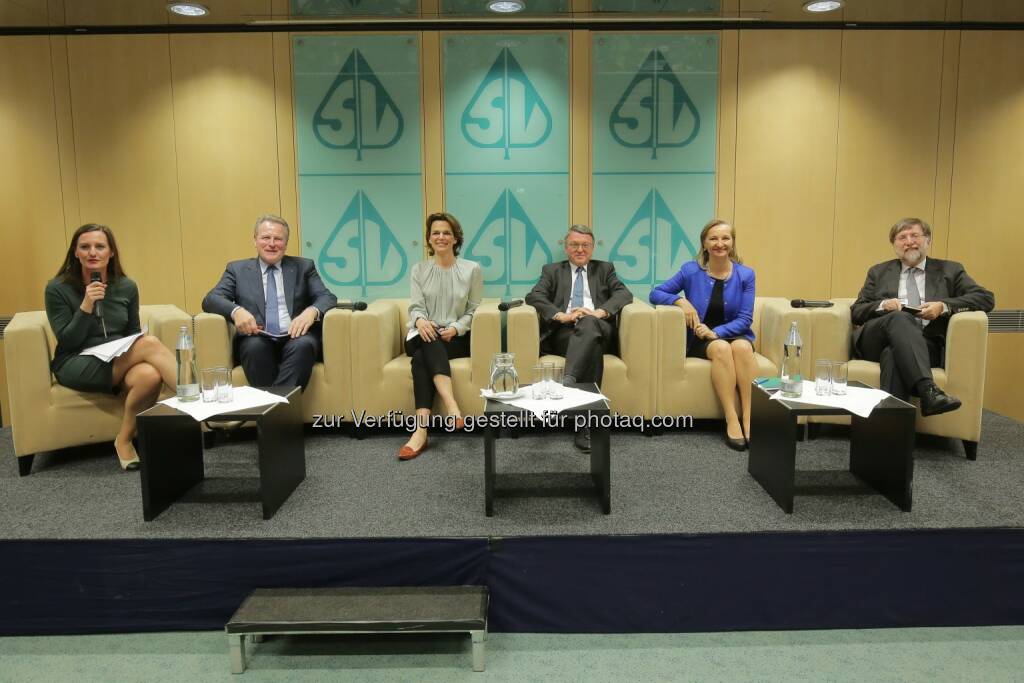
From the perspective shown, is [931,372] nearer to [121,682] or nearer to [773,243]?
[773,243]

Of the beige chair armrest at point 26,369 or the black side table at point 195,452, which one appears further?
the beige chair armrest at point 26,369

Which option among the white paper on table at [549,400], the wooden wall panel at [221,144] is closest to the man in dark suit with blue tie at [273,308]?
the wooden wall panel at [221,144]

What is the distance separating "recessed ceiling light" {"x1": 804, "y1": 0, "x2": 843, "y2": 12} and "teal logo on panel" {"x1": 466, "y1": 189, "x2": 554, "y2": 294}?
2294mm

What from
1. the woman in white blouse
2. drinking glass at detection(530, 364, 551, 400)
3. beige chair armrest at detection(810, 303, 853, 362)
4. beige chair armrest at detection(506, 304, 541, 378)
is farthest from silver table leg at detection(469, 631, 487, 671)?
beige chair armrest at detection(810, 303, 853, 362)

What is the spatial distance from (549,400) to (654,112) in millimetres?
2712

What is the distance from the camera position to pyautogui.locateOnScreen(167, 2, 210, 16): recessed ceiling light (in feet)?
14.8

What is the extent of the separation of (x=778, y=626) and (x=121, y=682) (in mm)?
2231

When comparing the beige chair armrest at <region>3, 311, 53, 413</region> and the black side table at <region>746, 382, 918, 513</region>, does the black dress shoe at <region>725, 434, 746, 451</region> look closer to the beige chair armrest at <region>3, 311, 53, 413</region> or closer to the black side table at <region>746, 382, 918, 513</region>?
the black side table at <region>746, 382, 918, 513</region>

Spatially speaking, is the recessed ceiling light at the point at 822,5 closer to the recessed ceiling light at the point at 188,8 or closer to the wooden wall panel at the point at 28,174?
the recessed ceiling light at the point at 188,8

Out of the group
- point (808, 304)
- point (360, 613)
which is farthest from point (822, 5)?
point (360, 613)

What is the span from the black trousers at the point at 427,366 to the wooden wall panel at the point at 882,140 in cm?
290

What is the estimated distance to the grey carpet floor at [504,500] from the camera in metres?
2.61

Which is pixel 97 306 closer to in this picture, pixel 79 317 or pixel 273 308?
A: pixel 79 317

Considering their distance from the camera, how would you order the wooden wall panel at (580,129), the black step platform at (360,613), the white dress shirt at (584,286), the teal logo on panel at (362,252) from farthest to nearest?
the teal logo on panel at (362,252)
the wooden wall panel at (580,129)
the white dress shirt at (584,286)
the black step platform at (360,613)
